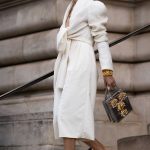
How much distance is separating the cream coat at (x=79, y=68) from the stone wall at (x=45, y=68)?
2.03 metres

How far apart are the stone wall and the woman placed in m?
2.04

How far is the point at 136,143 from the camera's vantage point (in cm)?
774

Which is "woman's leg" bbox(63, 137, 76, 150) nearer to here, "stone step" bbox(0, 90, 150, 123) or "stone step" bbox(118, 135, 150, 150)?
"stone step" bbox(118, 135, 150, 150)

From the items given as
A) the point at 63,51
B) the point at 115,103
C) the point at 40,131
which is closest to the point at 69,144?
A: the point at 115,103

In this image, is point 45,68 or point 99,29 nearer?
point 99,29

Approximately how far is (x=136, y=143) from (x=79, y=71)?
1224 mm

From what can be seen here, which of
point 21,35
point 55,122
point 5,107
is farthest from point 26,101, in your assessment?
point 55,122

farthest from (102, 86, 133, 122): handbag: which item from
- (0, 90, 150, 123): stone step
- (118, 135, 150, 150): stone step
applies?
(0, 90, 150, 123): stone step

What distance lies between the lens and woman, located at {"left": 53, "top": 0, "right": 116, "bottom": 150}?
704 centimetres

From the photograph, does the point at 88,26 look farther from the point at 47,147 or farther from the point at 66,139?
the point at 47,147

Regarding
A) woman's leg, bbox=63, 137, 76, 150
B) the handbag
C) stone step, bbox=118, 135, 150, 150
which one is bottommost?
woman's leg, bbox=63, 137, 76, 150

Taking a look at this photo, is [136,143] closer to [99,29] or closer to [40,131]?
[99,29]

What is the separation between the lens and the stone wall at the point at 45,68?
950cm

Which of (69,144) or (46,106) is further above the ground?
(46,106)
